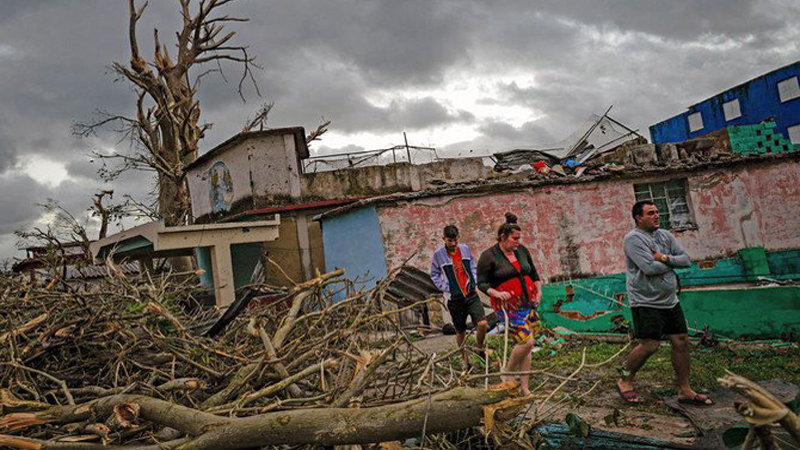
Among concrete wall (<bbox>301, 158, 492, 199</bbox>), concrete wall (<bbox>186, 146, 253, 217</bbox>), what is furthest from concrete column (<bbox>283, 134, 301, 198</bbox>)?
concrete wall (<bbox>186, 146, 253, 217</bbox>)

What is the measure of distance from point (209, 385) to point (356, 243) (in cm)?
1159

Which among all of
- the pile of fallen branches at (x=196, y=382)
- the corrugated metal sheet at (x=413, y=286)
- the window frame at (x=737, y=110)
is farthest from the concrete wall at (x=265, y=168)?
the window frame at (x=737, y=110)

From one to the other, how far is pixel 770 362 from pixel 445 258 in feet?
11.7

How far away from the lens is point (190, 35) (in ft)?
66.1

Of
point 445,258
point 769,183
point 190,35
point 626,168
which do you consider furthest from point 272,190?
point 769,183

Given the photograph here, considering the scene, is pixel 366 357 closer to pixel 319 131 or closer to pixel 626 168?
pixel 626 168

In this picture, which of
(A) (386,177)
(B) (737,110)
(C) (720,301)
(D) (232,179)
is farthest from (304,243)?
(B) (737,110)

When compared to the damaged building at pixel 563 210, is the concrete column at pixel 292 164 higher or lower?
higher

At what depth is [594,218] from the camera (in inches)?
552

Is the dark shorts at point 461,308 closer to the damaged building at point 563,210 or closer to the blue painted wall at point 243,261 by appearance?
→ the damaged building at point 563,210

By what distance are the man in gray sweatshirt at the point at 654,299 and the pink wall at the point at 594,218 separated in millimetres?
8690

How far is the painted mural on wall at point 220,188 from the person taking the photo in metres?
19.5

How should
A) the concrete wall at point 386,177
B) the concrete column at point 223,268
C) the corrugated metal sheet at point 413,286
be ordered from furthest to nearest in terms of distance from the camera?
the concrete wall at point 386,177 → the concrete column at point 223,268 → the corrugated metal sheet at point 413,286

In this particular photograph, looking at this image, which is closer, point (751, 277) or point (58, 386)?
point (58, 386)
